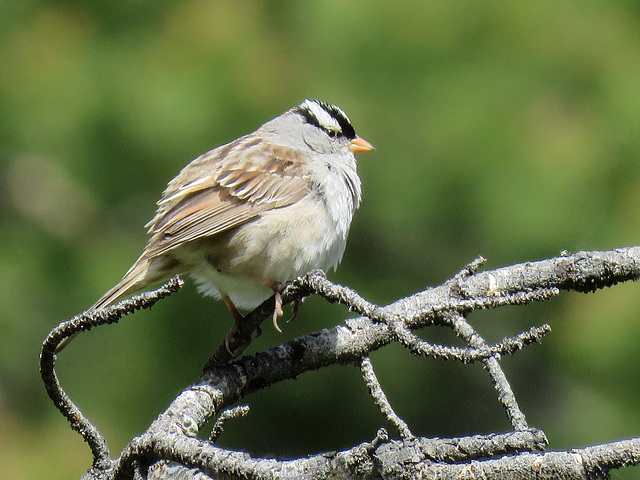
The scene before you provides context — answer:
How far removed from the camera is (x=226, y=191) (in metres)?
3.10

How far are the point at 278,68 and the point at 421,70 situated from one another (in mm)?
741

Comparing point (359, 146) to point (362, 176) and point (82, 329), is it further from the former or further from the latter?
point (82, 329)

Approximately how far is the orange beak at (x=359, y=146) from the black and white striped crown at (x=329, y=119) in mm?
36

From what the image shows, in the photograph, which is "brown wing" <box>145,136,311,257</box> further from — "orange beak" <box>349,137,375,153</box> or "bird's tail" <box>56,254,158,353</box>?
"orange beak" <box>349,137,375,153</box>

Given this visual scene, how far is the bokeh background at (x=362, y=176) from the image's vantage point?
3461mm

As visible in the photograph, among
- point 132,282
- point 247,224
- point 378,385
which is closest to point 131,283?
point 132,282

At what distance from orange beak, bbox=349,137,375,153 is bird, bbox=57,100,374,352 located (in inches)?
5.0

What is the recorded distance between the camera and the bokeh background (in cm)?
346

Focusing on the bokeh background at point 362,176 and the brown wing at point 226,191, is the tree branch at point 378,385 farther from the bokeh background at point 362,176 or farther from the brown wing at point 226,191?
the bokeh background at point 362,176

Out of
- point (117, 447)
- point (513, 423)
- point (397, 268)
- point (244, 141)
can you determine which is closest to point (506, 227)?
point (397, 268)

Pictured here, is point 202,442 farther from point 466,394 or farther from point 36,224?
point 36,224

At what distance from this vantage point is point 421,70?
11.9 ft

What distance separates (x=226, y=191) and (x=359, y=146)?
27.7 inches

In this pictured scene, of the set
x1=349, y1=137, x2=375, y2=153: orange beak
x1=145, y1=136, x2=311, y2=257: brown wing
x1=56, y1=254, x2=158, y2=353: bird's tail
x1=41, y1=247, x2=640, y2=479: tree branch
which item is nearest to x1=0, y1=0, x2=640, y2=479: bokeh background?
x1=349, y1=137, x2=375, y2=153: orange beak
